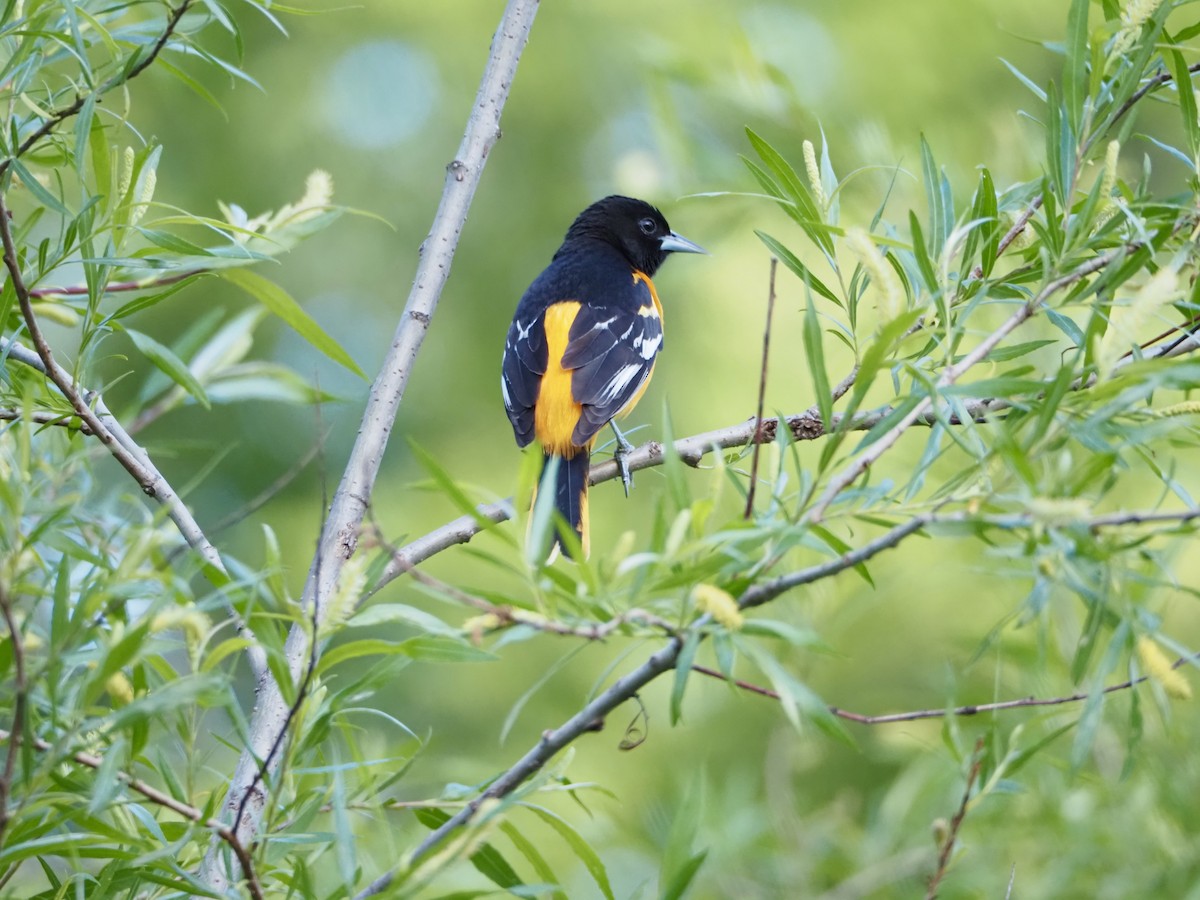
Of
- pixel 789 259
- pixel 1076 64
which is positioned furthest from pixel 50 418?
pixel 1076 64

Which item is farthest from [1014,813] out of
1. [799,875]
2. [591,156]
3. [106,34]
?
[591,156]

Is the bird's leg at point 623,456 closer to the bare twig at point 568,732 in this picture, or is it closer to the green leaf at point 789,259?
the green leaf at point 789,259

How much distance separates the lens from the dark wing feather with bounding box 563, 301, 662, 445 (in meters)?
3.61

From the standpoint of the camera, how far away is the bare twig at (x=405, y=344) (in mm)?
1661

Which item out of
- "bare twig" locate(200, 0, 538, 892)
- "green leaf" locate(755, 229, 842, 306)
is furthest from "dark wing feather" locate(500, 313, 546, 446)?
"green leaf" locate(755, 229, 842, 306)

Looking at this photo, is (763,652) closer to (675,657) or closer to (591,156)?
(675,657)

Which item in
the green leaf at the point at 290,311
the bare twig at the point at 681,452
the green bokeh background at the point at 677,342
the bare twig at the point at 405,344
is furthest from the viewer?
the green bokeh background at the point at 677,342

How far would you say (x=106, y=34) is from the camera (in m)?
1.56

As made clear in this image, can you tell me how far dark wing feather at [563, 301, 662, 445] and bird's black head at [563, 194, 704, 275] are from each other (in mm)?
875

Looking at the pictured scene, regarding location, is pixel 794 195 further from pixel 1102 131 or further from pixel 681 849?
pixel 681 849

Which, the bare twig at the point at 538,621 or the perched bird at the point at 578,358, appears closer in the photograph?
the bare twig at the point at 538,621

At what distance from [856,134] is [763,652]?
274 cm

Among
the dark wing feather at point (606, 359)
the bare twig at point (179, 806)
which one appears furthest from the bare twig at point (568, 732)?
the dark wing feather at point (606, 359)

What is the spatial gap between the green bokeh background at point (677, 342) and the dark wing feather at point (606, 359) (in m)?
0.40
